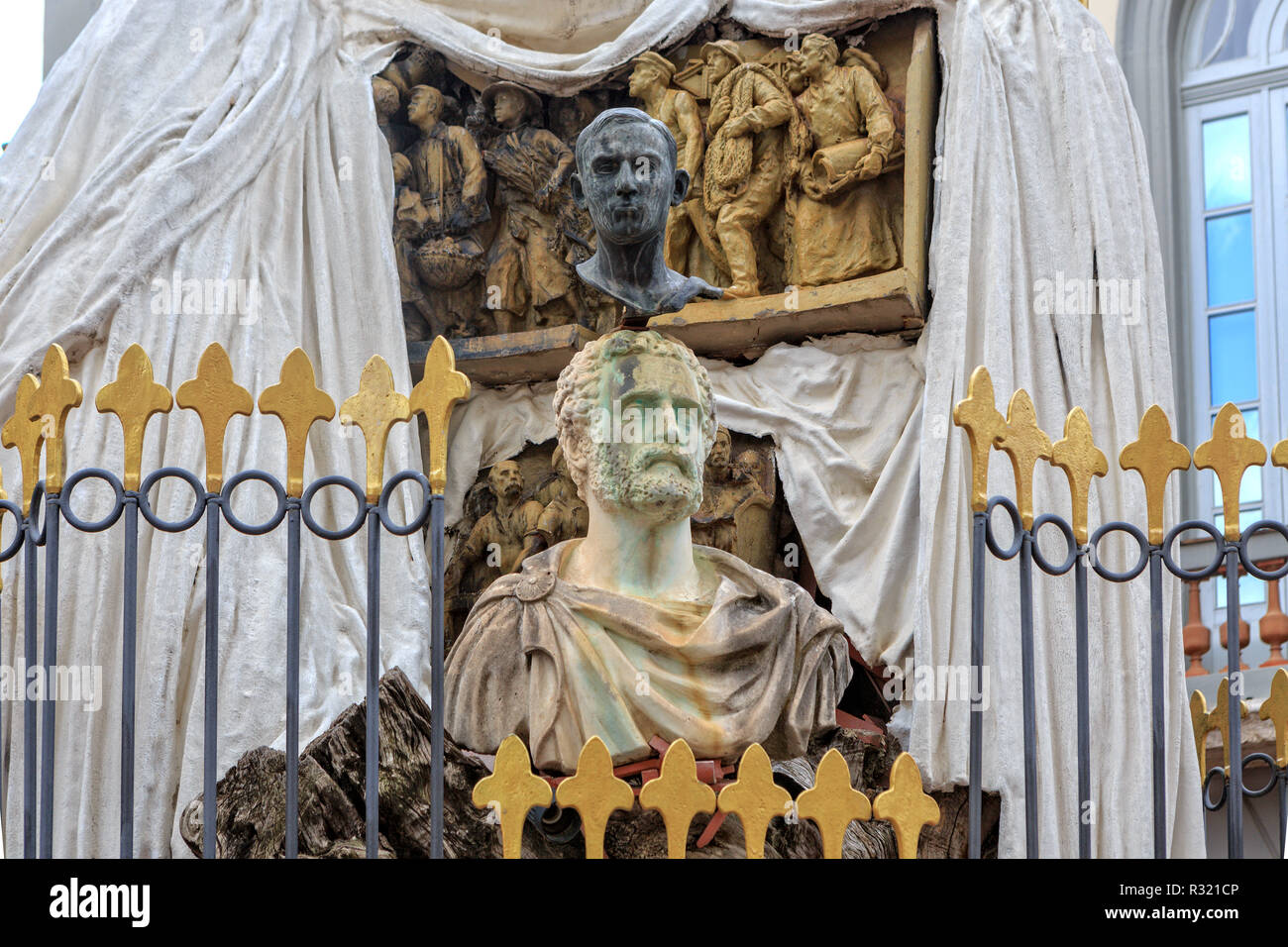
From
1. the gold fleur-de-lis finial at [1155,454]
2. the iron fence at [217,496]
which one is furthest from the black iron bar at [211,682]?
the gold fleur-de-lis finial at [1155,454]

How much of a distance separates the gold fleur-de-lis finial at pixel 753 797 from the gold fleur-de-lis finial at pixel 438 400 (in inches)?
29.8

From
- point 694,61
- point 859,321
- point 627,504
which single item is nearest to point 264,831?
point 627,504

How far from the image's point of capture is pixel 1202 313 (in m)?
8.25

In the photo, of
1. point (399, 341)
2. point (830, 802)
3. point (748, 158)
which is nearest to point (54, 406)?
point (830, 802)

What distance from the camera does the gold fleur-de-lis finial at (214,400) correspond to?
5.00 metres

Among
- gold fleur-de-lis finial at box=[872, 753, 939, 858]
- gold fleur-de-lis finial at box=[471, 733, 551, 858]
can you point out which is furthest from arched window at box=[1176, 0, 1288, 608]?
Answer: gold fleur-de-lis finial at box=[471, 733, 551, 858]

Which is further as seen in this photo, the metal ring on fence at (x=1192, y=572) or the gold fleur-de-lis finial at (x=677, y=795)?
the metal ring on fence at (x=1192, y=572)

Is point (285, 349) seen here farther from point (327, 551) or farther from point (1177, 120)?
point (1177, 120)

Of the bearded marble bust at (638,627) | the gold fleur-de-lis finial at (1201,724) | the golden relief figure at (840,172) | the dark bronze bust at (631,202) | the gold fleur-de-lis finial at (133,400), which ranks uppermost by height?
the golden relief figure at (840,172)

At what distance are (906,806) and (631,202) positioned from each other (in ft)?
5.19

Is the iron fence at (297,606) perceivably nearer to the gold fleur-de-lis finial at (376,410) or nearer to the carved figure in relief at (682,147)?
the gold fleur-de-lis finial at (376,410)

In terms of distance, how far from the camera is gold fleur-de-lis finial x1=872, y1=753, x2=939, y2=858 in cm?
499

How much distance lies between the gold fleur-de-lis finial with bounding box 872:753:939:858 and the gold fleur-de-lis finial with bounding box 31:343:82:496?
1.64 metres

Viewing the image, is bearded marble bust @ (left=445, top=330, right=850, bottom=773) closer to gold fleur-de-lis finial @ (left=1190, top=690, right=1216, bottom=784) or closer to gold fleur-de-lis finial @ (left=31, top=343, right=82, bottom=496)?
gold fleur-de-lis finial @ (left=1190, top=690, right=1216, bottom=784)
